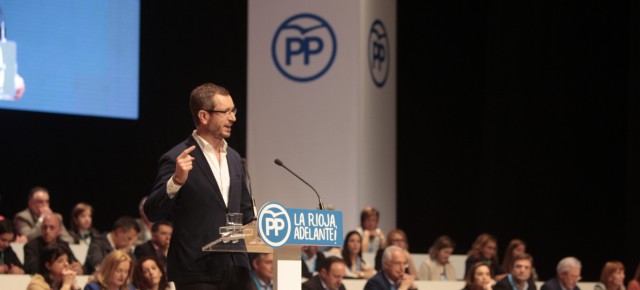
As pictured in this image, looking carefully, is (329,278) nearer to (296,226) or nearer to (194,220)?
(194,220)

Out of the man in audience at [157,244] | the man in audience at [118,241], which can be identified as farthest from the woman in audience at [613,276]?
the man in audience at [118,241]

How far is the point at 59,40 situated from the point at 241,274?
20.9 feet

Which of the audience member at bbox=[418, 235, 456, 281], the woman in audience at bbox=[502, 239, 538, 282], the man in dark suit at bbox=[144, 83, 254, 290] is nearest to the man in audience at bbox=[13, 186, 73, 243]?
the audience member at bbox=[418, 235, 456, 281]

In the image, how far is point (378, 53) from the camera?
10.2 m

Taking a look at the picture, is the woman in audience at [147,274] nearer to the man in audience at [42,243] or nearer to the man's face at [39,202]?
the man in audience at [42,243]

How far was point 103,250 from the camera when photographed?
7.54 metres

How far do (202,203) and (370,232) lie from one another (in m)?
5.71

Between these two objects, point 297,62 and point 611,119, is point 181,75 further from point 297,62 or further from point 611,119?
point 611,119

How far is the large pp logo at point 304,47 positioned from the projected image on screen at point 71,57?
1.30m

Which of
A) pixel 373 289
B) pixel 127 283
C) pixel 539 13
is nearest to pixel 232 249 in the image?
pixel 127 283

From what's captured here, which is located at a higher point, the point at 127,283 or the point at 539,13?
the point at 539,13

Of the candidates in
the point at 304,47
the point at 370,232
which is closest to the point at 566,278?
the point at 370,232

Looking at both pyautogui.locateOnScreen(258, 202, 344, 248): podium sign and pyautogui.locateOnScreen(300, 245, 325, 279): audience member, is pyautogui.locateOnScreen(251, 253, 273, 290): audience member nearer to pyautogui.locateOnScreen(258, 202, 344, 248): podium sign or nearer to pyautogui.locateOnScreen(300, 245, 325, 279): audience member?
pyautogui.locateOnScreen(300, 245, 325, 279): audience member

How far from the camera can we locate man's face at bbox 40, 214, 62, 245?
23.9 feet
